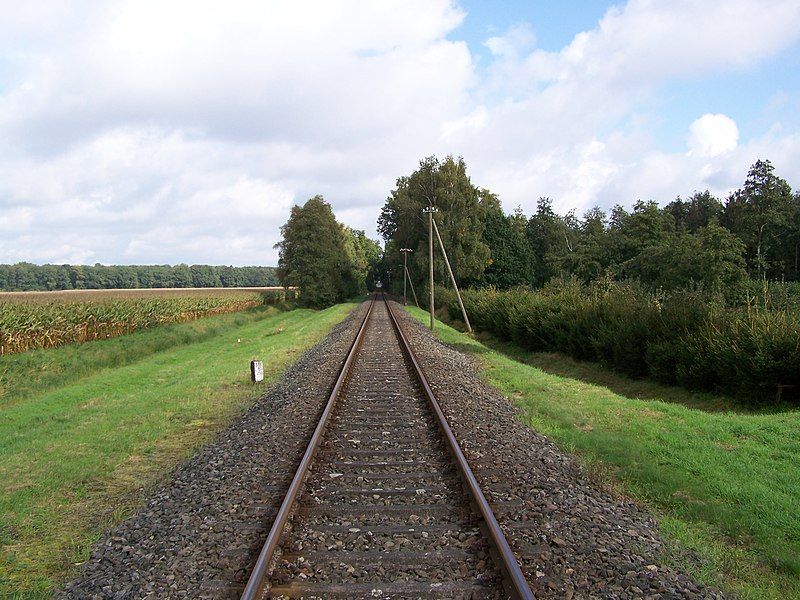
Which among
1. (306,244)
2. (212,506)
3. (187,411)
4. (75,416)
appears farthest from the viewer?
(306,244)

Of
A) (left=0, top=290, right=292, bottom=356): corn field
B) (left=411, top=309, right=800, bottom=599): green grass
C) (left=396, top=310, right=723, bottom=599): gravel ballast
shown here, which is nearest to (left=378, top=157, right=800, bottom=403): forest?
(left=411, top=309, right=800, bottom=599): green grass

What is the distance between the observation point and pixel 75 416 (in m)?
11.2

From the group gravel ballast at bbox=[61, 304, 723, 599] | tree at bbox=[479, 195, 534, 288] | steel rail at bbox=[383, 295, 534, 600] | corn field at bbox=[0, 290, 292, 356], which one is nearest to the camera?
steel rail at bbox=[383, 295, 534, 600]

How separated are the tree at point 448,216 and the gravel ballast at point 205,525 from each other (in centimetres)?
4970

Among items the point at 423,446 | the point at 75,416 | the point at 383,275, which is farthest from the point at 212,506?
the point at 383,275

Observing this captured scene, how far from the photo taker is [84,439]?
28.9 ft

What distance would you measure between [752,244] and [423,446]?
6069 cm

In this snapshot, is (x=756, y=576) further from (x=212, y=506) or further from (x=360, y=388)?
(x=360, y=388)

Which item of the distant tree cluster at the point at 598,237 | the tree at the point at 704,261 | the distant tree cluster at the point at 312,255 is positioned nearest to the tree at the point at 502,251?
the distant tree cluster at the point at 598,237

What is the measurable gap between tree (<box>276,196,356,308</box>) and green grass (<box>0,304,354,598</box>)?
3922 cm

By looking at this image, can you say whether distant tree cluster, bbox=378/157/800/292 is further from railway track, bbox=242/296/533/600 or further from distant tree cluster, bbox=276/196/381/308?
railway track, bbox=242/296/533/600

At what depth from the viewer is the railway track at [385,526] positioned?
387 cm

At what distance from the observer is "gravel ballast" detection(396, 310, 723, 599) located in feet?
13.0

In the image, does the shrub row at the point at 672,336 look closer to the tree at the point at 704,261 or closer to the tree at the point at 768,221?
the tree at the point at 704,261
